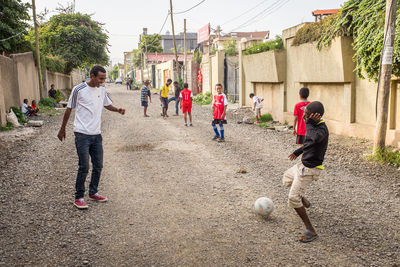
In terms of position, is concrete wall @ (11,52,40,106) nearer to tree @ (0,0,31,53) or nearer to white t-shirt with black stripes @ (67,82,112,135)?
tree @ (0,0,31,53)

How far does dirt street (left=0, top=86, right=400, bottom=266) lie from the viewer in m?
3.66

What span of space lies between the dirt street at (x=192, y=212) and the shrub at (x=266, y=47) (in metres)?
5.75

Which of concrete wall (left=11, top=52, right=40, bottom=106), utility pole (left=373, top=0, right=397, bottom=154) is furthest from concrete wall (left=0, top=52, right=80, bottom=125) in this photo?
utility pole (left=373, top=0, right=397, bottom=154)

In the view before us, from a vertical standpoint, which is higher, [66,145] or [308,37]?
[308,37]

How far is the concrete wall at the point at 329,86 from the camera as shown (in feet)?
29.7

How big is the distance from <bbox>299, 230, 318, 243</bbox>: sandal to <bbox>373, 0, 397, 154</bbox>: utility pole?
421 cm

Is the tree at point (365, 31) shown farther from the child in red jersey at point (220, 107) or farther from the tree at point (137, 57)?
the tree at point (137, 57)

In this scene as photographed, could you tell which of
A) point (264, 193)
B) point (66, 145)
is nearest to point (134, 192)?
point (264, 193)

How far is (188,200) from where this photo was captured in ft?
17.2

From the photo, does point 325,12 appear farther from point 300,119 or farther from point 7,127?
point 7,127

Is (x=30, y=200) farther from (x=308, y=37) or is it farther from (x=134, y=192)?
(x=308, y=37)

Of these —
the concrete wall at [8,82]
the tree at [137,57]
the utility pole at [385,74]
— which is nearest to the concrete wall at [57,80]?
the concrete wall at [8,82]

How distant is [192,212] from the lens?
477cm

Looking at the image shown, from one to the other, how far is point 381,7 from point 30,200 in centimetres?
805
